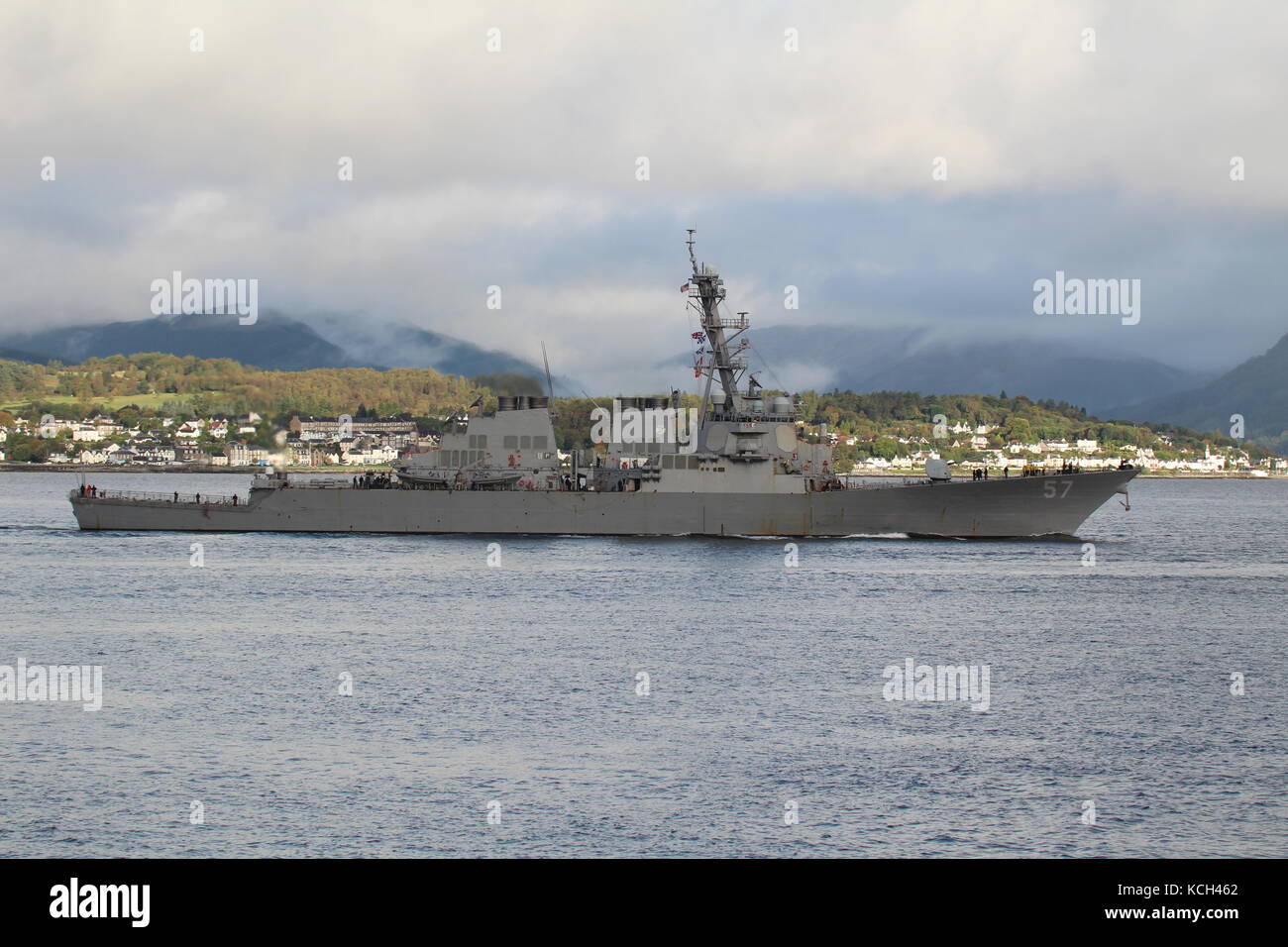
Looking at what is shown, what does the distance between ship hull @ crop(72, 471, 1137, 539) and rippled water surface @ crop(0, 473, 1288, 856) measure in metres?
5.95

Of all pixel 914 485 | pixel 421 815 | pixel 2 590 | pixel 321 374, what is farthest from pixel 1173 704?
pixel 321 374

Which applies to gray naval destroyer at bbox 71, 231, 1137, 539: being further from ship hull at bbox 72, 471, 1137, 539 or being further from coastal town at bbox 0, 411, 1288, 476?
coastal town at bbox 0, 411, 1288, 476

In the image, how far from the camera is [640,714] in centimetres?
2212

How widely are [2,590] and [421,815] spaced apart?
2871 cm

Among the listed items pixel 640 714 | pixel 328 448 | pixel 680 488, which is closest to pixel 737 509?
pixel 680 488

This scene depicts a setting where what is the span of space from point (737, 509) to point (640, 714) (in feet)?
91.6

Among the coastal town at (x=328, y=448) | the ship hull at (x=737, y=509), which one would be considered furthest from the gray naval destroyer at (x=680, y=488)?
the coastal town at (x=328, y=448)

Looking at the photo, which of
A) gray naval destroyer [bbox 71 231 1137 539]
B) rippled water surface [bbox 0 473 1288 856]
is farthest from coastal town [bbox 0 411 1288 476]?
rippled water surface [bbox 0 473 1288 856]

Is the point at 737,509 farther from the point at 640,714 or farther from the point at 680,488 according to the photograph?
the point at 640,714

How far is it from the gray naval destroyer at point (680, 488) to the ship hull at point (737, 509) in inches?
2.1

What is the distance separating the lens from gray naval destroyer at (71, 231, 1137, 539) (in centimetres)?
5012

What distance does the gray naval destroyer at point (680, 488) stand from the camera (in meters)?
50.1

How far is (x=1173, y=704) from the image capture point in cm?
2348

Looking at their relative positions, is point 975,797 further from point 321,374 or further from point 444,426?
point 321,374
